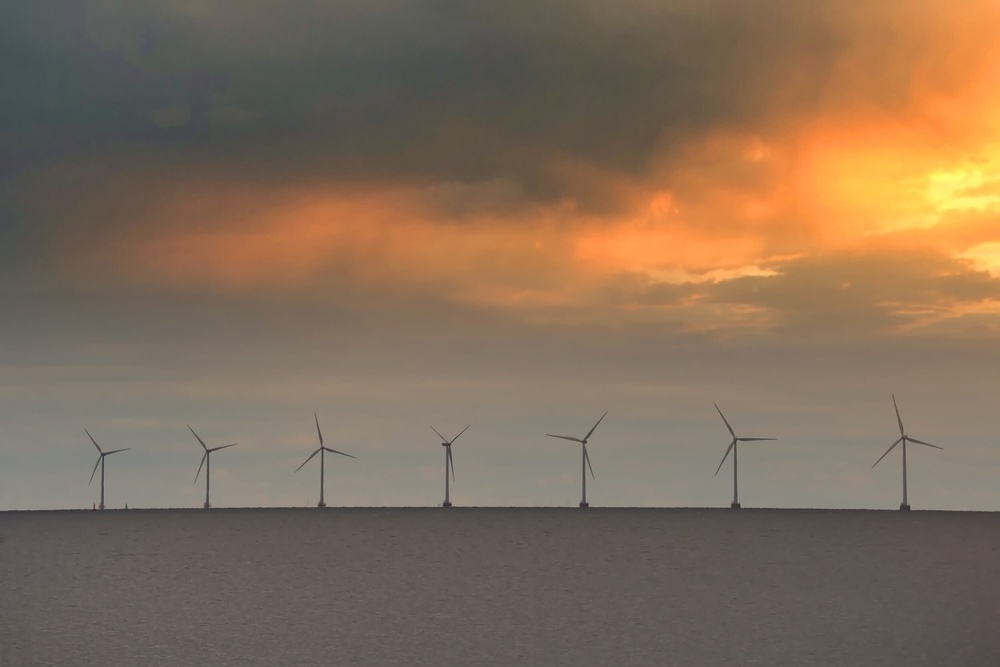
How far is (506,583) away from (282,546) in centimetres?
6976

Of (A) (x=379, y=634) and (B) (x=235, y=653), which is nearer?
(B) (x=235, y=653)

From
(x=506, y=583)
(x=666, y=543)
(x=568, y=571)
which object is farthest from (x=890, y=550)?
(x=506, y=583)

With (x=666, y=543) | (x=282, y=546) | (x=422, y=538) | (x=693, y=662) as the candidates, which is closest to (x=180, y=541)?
(x=282, y=546)

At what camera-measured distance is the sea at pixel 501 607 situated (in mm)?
47906

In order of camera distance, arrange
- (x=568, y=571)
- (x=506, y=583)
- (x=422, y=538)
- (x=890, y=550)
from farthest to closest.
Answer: (x=422, y=538)
(x=890, y=550)
(x=568, y=571)
(x=506, y=583)

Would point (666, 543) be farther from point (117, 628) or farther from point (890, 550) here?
point (117, 628)

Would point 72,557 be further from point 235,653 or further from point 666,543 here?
point 235,653

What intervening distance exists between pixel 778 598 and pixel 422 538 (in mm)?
109544

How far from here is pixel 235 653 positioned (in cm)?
4809

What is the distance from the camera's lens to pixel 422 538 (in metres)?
180

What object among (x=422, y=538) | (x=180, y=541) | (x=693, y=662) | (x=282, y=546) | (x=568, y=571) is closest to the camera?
(x=693, y=662)

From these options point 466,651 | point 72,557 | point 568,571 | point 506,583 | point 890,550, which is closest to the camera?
point 466,651

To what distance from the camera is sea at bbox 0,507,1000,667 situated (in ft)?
157

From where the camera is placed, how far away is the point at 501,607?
6900 centimetres
